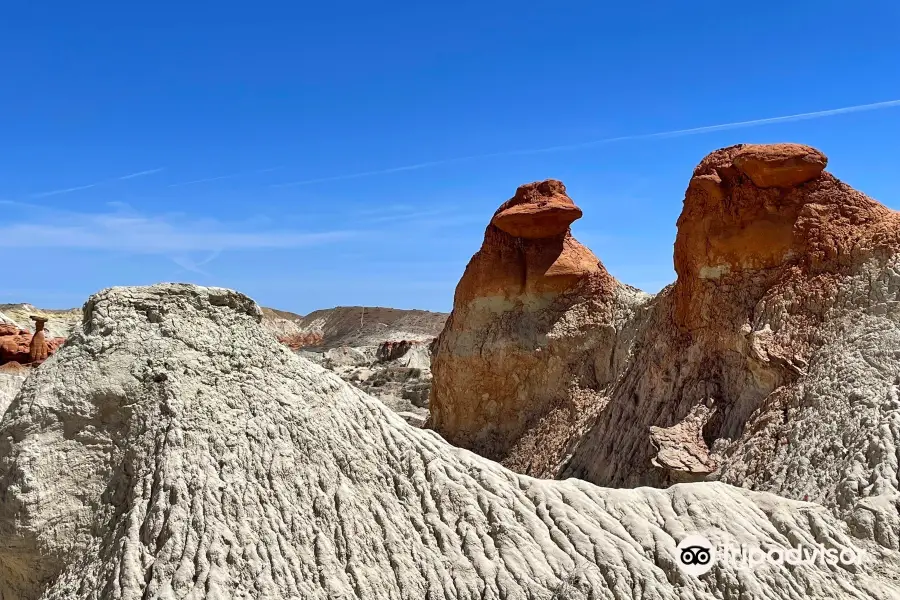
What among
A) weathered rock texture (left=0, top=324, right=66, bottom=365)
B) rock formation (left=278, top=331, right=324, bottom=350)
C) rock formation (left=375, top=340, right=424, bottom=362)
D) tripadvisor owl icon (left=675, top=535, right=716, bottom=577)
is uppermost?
rock formation (left=278, top=331, right=324, bottom=350)

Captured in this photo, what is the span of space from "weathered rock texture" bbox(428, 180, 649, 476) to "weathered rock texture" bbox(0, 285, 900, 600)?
22.9 feet

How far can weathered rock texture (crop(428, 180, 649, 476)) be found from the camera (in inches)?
535

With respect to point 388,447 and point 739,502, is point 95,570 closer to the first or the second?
point 388,447

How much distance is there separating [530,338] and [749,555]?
8432 mm

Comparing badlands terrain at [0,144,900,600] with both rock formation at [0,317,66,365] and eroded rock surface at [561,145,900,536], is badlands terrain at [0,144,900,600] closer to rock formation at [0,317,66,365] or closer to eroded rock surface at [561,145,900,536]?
eroded rock surface at [561,145,900,536]

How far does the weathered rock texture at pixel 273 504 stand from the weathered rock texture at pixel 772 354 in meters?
1.23

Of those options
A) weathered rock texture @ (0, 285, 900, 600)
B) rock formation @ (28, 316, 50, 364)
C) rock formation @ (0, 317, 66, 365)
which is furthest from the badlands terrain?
rock formation @ (28, 316, 50, 364)

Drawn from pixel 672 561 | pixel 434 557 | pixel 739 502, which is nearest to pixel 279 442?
pixel 434 557

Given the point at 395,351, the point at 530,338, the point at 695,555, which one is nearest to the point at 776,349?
the point at 695,555

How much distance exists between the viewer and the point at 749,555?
579 cm

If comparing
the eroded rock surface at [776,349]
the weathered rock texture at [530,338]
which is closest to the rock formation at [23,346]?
the weathered rock texture at [530,338]

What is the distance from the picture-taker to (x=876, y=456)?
7.05m

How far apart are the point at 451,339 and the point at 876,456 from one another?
29.1 ft

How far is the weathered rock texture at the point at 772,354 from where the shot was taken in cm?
747
